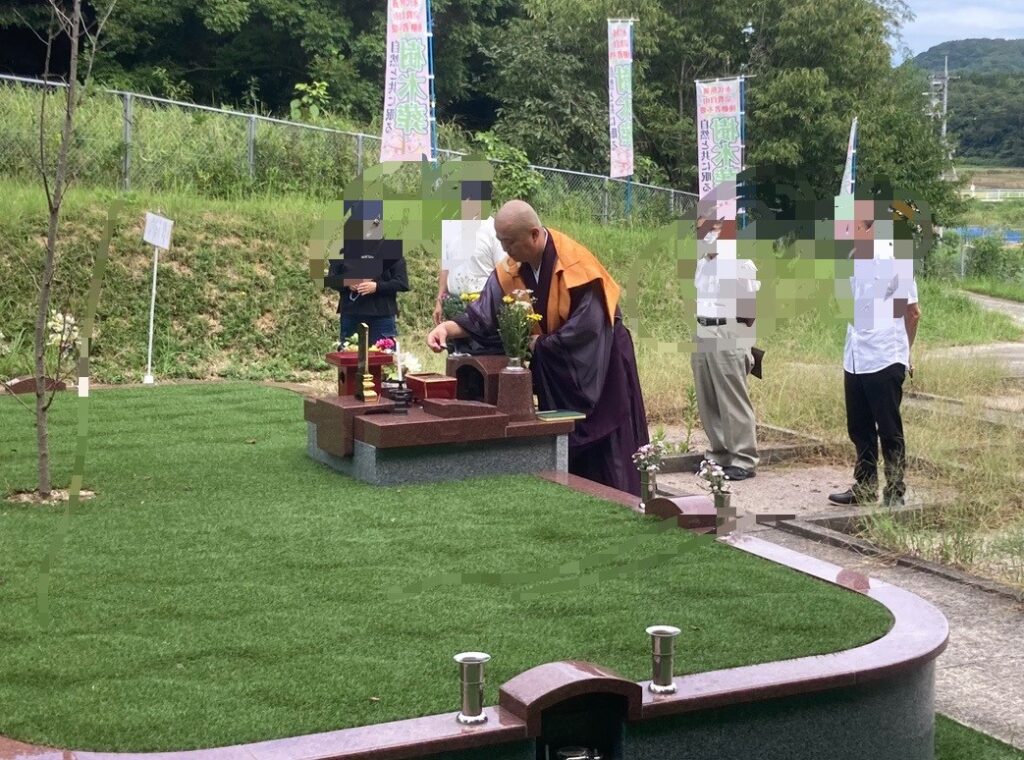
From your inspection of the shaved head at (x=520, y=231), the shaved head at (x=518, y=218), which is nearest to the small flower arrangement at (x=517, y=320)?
the shaved head at (x=520, y=231)

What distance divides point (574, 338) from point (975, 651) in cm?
251

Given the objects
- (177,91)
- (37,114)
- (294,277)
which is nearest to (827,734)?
(294,277)

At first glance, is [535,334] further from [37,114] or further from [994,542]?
A: [37,114]

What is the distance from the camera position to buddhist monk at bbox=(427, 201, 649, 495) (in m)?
6.34

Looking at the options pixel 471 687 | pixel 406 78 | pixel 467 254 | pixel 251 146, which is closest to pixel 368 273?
pixel 467 254

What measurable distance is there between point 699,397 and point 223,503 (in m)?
3.54

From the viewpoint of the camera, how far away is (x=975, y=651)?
190 inches

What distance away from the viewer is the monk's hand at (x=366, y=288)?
8.18m

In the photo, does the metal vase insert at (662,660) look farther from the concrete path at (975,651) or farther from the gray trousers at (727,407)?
the gray trousers at (727,407)

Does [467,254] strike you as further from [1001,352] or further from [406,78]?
[1001,352]

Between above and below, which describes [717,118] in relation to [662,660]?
above

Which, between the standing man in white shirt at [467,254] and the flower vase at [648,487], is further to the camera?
the standing man in white shirt at [467,254]

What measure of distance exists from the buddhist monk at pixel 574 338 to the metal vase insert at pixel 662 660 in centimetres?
303

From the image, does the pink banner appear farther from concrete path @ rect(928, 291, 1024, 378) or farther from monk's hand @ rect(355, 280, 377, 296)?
monk's hand @ rect(355, 280, 377, 296)
